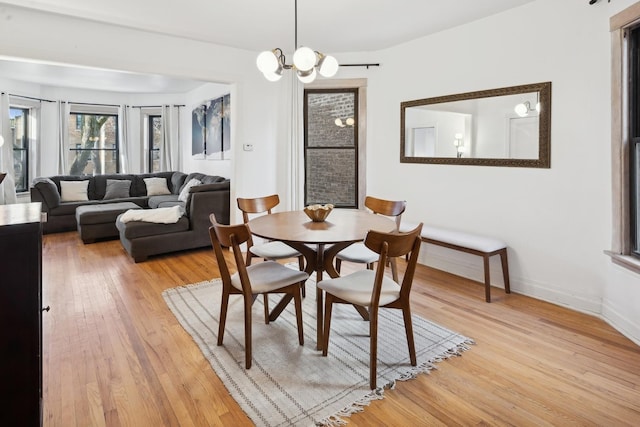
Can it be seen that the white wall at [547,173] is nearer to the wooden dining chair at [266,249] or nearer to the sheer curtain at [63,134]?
the wooden dining chair at [266,249]

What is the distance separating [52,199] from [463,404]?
6.65 m

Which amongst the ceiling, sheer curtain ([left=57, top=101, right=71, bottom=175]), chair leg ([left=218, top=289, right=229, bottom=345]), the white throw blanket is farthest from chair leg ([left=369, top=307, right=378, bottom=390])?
sheer curtain ([left=57, top=101, right=71, bottom=175])

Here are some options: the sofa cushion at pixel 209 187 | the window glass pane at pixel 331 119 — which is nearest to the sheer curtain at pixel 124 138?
the sofa cushion at pixel 209 187

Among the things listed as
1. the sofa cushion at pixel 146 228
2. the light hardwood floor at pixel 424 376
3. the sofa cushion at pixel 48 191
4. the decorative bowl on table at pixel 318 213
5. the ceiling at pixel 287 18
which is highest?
the ceiling at pixel 287 18

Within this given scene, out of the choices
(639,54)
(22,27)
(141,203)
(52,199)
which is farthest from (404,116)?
(52,199)

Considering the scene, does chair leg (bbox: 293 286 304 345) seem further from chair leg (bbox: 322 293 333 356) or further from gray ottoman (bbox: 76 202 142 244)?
gray ottoman (bbox: 76 202 142 244)

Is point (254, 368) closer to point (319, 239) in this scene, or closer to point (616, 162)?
point (319, 239)

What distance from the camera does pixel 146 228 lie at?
4.52 meters

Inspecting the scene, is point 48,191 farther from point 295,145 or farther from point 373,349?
point 373,349

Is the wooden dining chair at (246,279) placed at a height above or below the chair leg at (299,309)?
above

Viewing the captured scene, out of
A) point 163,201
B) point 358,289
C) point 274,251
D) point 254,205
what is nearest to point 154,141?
point 163,201

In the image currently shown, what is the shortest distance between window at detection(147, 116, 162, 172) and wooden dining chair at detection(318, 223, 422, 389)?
7.28m

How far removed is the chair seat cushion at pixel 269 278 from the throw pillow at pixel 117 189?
18.1 feet

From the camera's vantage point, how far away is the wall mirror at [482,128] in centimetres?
323
